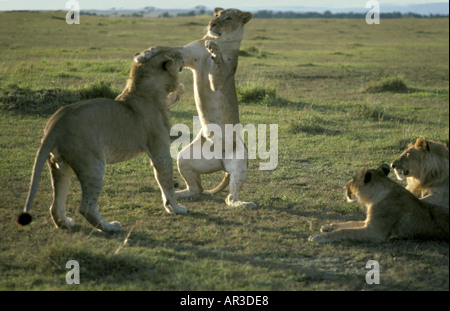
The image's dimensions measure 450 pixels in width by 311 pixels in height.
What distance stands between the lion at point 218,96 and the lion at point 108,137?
Result: 18.0 inches

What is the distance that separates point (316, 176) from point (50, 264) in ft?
14.3

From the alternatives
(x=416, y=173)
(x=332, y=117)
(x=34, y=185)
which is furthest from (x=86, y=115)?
(x=332, y=117)

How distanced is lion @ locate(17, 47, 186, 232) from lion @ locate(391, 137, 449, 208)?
2.52 m

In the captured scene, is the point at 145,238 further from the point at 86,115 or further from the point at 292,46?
the point at 292,46

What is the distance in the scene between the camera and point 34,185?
16.1ft

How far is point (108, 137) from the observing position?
555 centimetres

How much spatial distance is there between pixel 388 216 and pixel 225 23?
299cm

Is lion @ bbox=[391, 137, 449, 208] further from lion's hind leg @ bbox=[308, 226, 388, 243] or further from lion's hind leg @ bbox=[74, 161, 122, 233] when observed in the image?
lion's hind leg @ bbox=[74, 161, 122, 233]

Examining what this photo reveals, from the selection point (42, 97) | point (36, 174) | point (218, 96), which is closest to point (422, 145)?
point (218, 96)

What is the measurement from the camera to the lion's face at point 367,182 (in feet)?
18.2

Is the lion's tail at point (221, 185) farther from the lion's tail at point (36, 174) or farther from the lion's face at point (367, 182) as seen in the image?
the lion's tail at point (36, 174)

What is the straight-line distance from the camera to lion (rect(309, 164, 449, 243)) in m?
5.28

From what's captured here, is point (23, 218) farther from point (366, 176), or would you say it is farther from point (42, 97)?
point (42, 97)

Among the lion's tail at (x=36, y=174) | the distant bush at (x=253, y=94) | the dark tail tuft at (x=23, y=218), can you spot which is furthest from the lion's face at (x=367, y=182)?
the distant bush at (x=253, y=94)
